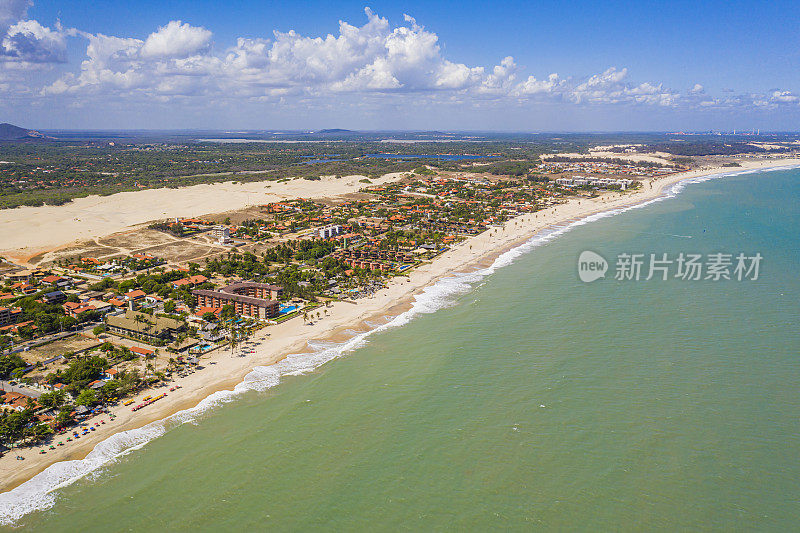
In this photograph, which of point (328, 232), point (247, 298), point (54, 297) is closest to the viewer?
point (247, 298)

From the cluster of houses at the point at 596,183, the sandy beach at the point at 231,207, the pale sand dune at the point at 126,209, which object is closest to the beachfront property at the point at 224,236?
the pale sand dune at the point at 126,209

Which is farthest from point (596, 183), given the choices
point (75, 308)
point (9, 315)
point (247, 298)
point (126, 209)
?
point (9, 315)

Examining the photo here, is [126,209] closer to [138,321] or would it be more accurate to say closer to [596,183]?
[138,321]

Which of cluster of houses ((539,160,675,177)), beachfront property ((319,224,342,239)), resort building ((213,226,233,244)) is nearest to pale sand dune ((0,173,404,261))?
resort building ((213,226,233,244))

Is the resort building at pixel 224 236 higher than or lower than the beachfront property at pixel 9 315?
higher

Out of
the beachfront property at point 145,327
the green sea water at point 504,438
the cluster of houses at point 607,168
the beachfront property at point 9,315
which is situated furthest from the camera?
the cluster of houses at point 607,168
